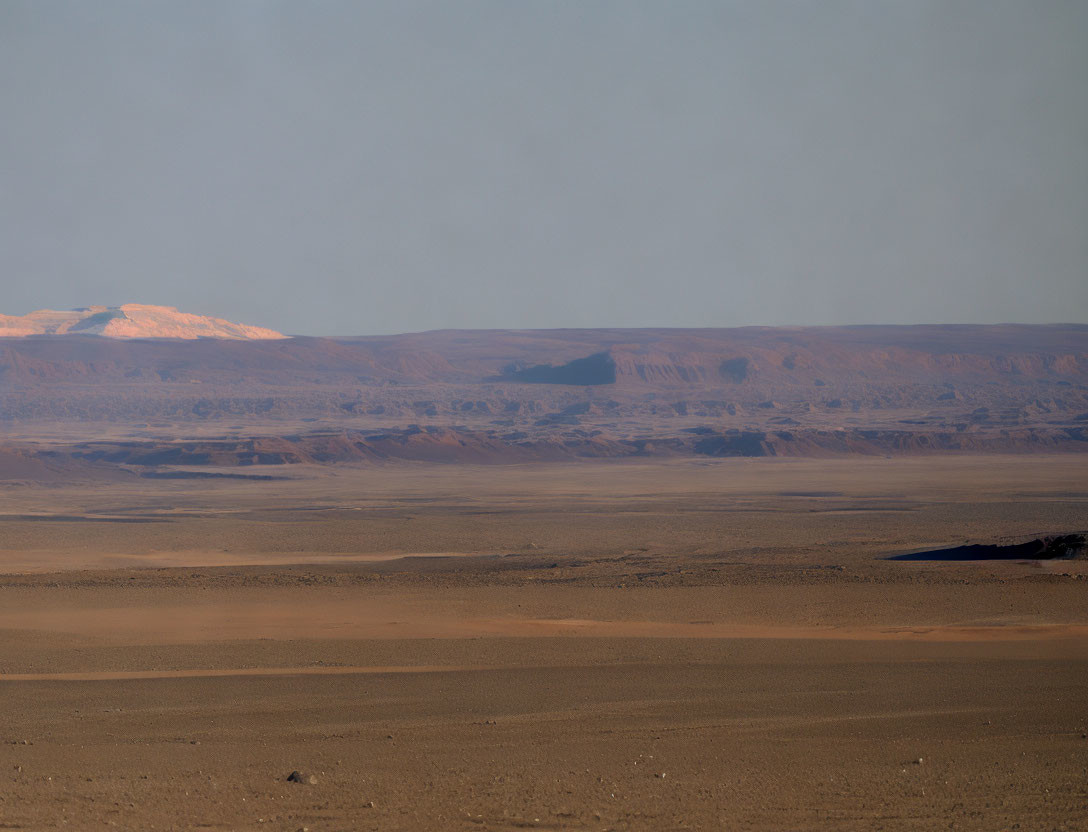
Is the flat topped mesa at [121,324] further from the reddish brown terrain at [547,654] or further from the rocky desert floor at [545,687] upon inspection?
the rocky desert floor at [545,687]

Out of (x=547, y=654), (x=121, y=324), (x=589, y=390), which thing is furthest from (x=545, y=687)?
(x=121, y=324)

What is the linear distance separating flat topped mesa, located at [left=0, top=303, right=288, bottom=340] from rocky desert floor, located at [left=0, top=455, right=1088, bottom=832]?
15947cm

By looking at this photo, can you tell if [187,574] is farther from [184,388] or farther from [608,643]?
[184,388]

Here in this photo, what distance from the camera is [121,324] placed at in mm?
185875

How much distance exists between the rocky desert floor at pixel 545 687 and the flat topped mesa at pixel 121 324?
523ft

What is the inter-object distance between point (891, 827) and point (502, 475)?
55.5m

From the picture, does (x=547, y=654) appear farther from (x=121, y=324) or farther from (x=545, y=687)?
(x=121, y=324)

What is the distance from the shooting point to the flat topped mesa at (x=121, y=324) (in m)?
184

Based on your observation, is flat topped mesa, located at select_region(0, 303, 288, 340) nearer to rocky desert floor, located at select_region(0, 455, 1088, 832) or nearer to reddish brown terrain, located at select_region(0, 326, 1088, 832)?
reddish brown terrain, located at select_region(0, 326, 1088, 832)

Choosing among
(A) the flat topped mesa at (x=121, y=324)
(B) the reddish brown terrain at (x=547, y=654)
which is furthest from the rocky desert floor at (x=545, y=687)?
(A) the flat topped mesa at (x=121, y=324)

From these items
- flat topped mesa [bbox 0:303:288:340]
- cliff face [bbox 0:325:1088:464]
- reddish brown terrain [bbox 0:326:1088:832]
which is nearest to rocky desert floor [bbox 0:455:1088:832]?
reddish brown terrain [bbox 0:326:1088:832]

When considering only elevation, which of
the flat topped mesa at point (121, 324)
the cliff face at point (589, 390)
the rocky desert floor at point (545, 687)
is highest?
the flat topped mesa at point (121, 324)

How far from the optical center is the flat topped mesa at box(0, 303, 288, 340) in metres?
184

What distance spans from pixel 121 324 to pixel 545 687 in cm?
18335
